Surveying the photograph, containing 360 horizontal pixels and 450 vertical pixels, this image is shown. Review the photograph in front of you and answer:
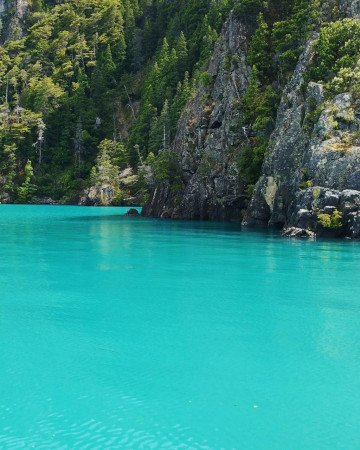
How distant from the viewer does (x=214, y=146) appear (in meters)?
71.2

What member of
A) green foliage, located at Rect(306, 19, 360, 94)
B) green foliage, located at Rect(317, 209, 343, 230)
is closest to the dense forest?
green foliage, located at Rect(306, 19, 360, 94)

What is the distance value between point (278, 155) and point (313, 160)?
7126mm

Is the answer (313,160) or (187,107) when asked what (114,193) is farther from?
(313,160)

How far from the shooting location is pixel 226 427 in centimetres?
1194

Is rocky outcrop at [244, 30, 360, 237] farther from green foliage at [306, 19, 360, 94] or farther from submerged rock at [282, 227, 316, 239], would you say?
green foliage at [306, 19, 360, 94]

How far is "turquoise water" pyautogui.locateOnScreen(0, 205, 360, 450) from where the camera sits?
1191 centimetres

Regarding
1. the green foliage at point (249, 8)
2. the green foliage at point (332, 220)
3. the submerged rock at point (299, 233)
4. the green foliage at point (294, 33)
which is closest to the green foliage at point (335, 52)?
the green foliage at point (294, 33)

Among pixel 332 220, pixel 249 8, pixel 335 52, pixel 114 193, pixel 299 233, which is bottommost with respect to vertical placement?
pixel 299 233

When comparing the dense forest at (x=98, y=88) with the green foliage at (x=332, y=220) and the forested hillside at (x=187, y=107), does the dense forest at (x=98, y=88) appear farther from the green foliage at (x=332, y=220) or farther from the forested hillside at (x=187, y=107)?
the green foliage at (x=332, y=220)

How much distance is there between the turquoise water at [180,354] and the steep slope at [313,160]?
11.6 meters

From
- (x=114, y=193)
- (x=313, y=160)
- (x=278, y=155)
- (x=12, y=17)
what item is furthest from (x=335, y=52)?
(x=12, y=17)

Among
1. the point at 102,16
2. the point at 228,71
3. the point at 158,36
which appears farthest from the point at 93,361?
the point at 102,16

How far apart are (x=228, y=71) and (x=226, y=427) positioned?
220ft

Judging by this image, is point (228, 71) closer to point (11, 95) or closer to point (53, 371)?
point (53, 371)
